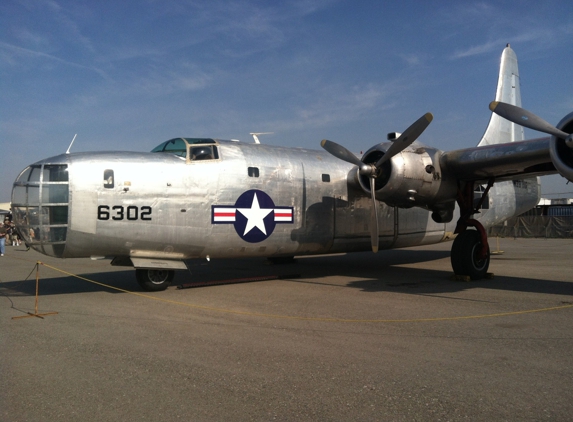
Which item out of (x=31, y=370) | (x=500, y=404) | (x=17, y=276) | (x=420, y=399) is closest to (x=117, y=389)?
(x=31, y=370)

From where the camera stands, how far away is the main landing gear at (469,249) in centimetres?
1280

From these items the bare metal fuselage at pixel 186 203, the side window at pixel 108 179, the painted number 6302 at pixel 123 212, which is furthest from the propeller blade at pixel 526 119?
the side window at pixel 108 179

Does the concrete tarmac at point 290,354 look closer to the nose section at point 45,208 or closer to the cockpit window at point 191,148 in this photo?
the nose section at point 45,208

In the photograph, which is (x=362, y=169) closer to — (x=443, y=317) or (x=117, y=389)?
(x=443, y=317)

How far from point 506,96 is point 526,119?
11099 millimetres

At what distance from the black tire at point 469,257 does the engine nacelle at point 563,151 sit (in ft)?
11.8

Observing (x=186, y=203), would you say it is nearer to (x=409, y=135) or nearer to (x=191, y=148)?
(x=191, y=148)

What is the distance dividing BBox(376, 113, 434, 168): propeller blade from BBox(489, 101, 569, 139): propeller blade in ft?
4.87

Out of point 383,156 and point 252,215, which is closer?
point 252,215

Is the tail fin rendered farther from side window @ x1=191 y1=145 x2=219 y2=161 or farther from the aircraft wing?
side window @ x1=191 y1=145 x2=219 y2=161

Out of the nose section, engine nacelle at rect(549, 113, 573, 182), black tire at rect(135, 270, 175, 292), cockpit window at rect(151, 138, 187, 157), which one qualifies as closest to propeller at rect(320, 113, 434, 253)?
engine nacelle at rect(549, 113, 573, 182)

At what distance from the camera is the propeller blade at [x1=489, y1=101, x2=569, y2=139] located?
978 centimetres

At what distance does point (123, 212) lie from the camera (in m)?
10.1

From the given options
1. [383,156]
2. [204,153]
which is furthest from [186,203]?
[383,156]
